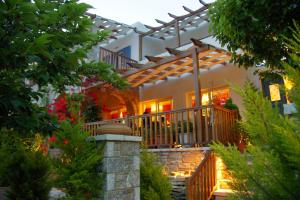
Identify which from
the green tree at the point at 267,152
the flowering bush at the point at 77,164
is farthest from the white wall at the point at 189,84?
the green tree at the point at 267,152

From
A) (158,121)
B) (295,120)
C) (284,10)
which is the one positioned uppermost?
(284,10)

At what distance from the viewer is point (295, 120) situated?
112cm

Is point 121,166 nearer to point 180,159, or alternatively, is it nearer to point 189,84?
point 180,159

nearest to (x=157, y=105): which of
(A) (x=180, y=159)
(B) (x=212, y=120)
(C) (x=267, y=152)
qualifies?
(A) (x=180, y=159)

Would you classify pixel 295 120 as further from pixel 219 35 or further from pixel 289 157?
pixel 219 35

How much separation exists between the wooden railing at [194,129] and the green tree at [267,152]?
19.8ft

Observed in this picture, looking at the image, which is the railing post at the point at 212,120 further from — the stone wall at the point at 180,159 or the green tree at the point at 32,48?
the green tree at the point at 32,48

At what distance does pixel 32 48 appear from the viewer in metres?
2.71

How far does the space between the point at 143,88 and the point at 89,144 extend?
9960 millimetres

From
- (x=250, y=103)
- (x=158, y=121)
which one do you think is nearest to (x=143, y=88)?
(x=158, y=121)

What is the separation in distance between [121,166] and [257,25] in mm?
2671

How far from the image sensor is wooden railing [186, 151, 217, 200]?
594 cm

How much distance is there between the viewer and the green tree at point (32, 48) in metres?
2.80

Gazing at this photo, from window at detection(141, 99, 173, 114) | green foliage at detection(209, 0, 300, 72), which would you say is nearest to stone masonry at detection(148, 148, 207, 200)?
green foliage at detection(209, 0, 300, 72)
